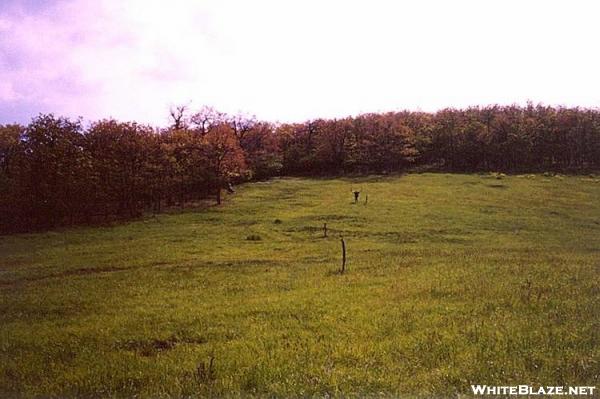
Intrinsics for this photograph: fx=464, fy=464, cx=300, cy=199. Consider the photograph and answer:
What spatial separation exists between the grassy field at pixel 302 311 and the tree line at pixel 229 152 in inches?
340

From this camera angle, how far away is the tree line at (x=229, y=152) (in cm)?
5238

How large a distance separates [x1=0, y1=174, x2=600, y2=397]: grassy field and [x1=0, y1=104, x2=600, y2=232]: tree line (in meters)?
8.63

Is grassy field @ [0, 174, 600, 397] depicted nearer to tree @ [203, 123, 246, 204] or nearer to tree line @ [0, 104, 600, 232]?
tree line @ [0, 104, 600, 232]

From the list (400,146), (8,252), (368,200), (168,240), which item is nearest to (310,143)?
(400,146)

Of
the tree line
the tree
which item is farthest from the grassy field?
the tree

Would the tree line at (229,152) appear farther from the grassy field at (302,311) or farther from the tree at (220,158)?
the grassy field at (302,311)

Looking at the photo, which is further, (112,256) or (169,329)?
(112,256)

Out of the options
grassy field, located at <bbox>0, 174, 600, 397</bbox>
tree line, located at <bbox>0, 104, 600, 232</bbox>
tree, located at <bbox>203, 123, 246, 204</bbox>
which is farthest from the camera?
tree, located at <bbox>203, 123, 246, 204</bbox>

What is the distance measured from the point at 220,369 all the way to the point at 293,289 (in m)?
11.2

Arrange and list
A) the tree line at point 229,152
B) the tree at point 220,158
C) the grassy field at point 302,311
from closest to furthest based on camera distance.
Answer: the grassy field at point 302,311, the tree line at point 229,152, the tree at point 220,158

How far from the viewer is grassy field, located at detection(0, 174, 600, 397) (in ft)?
37.9

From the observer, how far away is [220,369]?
40.6ft

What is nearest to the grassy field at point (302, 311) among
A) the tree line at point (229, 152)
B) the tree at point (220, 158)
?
the tree line at point (229, 152)

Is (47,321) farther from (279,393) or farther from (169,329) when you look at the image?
(279,393)
